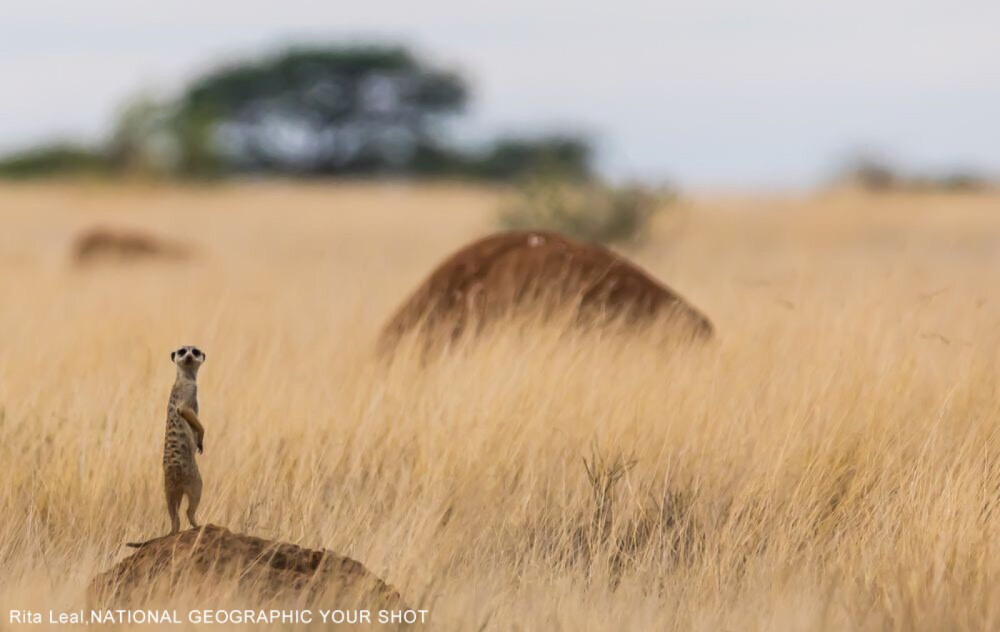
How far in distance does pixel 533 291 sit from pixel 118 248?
7.53m

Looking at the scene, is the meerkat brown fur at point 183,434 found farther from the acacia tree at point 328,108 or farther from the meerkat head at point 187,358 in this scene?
the acacia tree at point 328,108

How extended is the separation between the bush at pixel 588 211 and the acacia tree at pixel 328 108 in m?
29.6

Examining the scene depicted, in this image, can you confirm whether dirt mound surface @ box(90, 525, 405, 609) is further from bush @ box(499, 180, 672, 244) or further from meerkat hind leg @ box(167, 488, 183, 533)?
bush @ box(499, 180, 672, 244)

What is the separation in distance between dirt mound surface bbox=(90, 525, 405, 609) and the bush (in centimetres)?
1103

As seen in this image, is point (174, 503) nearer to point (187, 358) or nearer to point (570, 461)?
point (187, 358)

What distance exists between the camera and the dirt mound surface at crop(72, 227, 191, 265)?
12.8 metres

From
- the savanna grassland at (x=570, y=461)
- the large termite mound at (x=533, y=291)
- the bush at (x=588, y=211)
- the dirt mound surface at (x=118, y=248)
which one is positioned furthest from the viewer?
the bush at (x=588, y=211)

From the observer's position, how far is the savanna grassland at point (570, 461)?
3578 millimetres

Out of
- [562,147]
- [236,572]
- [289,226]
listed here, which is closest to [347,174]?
[562,147]

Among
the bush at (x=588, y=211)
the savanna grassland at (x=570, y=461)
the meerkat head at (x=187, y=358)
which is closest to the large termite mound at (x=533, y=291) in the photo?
the savanna grassland at (x=570, y=461)

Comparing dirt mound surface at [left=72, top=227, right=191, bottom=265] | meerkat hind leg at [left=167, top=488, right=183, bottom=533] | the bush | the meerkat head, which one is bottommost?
meerkat hind leg at [left=167, top=488, right=183, bottom=533]

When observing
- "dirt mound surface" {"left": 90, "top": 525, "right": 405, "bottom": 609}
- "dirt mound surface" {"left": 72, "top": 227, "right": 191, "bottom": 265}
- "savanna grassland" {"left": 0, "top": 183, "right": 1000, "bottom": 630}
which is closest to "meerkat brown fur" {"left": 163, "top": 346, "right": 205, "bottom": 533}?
"dirt mound surface" {"left": 90, "top": 525, "right": 405, "bottom": 609}

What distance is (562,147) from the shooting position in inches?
1789

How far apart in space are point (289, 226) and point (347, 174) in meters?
25.2
